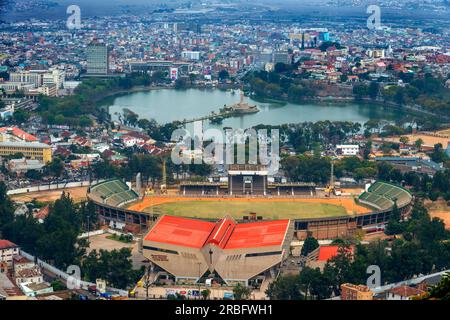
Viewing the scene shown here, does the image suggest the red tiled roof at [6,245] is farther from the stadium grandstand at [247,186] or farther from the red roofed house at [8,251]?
the stadium grandstand at [247,186]

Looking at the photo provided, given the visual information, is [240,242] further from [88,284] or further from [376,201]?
[376,201]

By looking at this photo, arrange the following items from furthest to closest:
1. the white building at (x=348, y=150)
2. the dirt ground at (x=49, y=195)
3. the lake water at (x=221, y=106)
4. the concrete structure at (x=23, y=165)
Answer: the lake water at (x=221, y=106) → the white building at (x=348, y=150) → the concrete structure at (x=23, y=165) → the dirt ground at (x=49, y=195)

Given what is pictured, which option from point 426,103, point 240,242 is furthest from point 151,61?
point 240,242

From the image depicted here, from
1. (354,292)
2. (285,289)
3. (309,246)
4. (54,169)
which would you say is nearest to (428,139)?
(54,169)

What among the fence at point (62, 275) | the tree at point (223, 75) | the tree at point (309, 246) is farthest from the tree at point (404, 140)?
the tree at point (223, 75)

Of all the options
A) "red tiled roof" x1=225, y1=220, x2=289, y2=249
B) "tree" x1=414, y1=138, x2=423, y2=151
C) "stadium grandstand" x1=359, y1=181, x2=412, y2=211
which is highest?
"red tiled roof" x1=225, y1=220, x2=289, y2=249

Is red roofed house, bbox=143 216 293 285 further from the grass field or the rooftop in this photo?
the grass field

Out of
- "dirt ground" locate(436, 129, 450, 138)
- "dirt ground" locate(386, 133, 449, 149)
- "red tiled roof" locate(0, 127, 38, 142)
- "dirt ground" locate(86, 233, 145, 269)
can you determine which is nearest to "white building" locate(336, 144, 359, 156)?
"dirt ground" locate(386, 133, 449, 149)
